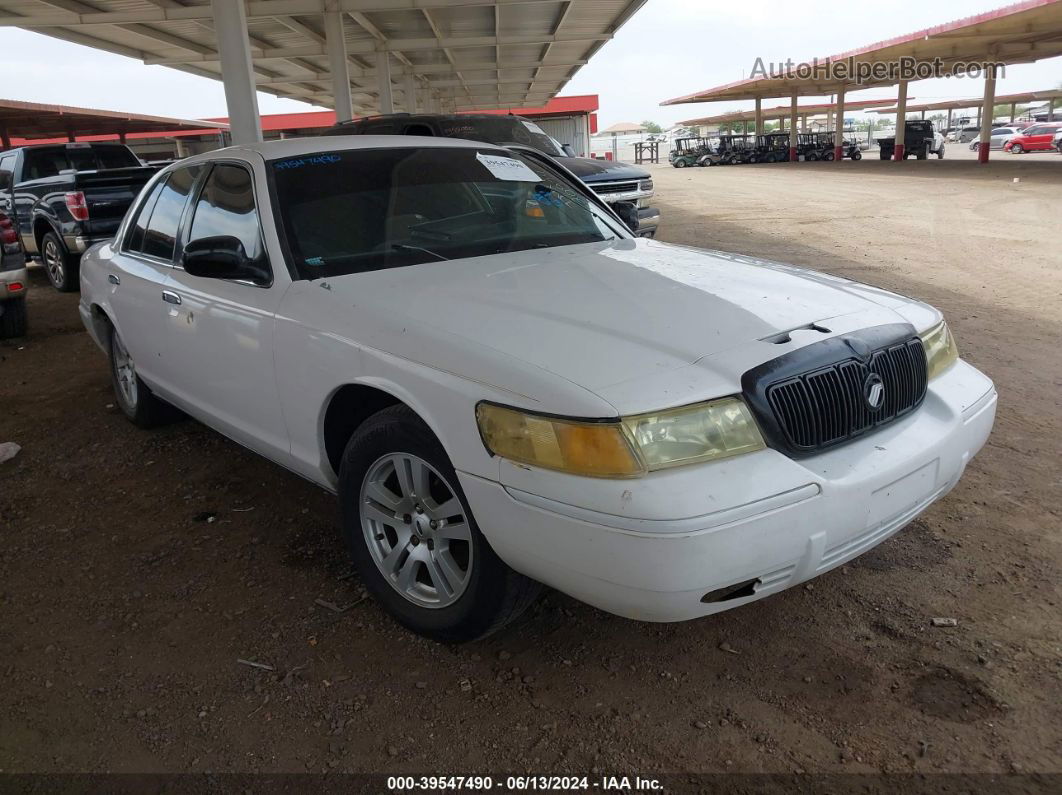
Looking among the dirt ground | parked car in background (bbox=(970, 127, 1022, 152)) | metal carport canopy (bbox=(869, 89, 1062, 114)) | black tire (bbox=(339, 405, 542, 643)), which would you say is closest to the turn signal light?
the dirt ground

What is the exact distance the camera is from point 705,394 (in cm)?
211

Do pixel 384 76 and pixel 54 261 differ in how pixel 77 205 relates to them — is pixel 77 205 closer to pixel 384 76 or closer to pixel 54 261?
pixel 54 261

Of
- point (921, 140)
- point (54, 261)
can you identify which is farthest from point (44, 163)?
point (921, 140)

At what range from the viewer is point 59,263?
10250 millimetres

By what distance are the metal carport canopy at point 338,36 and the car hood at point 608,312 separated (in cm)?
1118

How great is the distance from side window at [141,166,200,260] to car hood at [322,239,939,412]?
1.46 metres

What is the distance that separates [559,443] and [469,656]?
971mm

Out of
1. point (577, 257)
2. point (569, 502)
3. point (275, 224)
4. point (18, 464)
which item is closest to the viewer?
point (569, 502)

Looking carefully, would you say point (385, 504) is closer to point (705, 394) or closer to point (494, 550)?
point (494, 550)

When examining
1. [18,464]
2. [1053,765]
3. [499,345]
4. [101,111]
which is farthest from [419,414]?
[101,111]

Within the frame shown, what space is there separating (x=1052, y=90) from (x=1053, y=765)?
8447cm

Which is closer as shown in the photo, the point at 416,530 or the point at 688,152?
the point at 416,530

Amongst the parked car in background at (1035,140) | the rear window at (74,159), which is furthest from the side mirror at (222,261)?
the parked car in background at (1035,140)

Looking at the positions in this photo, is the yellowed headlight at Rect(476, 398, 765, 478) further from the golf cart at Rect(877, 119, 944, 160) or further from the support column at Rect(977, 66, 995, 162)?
the golf cart at Rect(877, 119, 944, 160)
